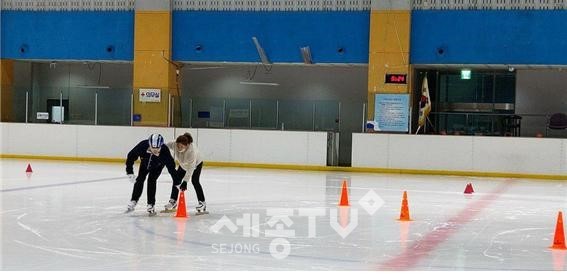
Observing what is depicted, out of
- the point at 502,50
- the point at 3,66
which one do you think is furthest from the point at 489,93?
the point at 3,66

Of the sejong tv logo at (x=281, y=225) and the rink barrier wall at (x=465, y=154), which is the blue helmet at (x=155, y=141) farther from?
the rink barrier wall at (x=465, y=154)

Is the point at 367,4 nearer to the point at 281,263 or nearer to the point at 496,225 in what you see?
the point at 496,225

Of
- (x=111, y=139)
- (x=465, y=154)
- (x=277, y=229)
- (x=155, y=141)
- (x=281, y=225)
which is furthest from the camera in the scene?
(x=111, y=139)

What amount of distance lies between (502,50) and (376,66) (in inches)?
152

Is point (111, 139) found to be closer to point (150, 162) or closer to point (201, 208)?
point (201, 208)

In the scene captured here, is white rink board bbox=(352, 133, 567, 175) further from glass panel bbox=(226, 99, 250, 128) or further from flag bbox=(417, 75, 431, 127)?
glass panel bbox=(226, 99, 250, 128)

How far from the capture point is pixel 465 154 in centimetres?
2352

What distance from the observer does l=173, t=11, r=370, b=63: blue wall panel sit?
25328 mm

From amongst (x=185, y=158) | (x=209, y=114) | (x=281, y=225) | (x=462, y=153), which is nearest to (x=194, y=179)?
(x=185, y=158)

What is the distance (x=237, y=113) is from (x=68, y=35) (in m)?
6.50

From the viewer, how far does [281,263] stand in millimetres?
7781

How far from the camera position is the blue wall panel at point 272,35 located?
25328 mm

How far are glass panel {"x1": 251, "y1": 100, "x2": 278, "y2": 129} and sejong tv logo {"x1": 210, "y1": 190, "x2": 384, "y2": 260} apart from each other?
12.6m

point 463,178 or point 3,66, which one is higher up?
point 3,66
